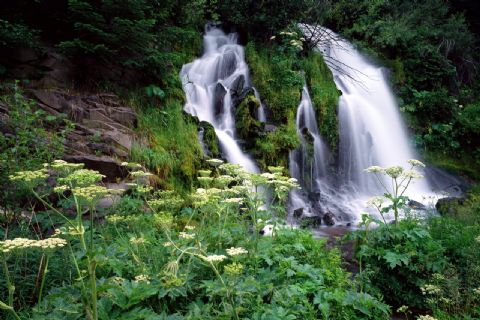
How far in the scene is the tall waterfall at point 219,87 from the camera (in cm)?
850

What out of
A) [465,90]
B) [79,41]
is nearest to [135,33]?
[79,41]

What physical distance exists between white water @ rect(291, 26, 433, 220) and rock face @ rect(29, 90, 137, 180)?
477cm

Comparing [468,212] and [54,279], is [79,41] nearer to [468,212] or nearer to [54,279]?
[54,279]

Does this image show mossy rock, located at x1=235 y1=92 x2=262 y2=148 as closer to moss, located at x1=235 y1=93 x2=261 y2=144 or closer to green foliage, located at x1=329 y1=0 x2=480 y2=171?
moss, located at x1=235 y1=93 x2=261 y2=144

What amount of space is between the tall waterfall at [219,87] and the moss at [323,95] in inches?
91.8

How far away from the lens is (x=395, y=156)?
12.1 metres

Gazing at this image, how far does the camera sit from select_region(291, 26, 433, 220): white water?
9711 millimetres

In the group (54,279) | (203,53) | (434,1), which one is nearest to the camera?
(54,279)

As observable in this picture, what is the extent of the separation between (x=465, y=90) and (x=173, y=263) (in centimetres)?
1683

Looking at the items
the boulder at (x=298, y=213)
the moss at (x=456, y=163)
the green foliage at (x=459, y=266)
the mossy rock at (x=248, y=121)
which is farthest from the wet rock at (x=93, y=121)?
the moss at (x=456, y=163)

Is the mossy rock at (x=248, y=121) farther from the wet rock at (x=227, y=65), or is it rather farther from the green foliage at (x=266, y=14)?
the green foliage at (x=266, y=14)

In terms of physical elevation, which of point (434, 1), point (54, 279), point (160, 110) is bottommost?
point (54, 279)

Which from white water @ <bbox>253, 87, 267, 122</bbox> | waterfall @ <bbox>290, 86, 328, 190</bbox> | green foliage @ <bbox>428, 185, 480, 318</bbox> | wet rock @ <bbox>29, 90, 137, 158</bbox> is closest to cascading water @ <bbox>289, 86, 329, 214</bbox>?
waterfall @ <bbox>290, 86, 328, 190</bbox>

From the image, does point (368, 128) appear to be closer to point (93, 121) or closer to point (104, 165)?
point (93, 121)
